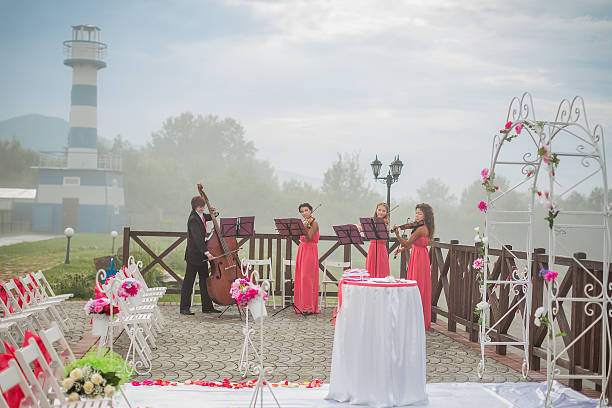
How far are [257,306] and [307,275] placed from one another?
13.3 ft

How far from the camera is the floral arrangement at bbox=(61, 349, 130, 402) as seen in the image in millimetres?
3174

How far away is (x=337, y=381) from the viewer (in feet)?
16.0

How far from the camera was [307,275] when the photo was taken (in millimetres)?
9164

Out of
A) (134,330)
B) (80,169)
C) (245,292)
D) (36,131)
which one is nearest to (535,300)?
(245,292)

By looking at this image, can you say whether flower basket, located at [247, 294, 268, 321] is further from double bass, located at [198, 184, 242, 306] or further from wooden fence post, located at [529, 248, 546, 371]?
double bass, located at [198, 184, 242, 306]

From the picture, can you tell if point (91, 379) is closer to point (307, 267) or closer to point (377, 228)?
point (377, 228)

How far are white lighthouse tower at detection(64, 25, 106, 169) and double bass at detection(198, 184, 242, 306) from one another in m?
24.8

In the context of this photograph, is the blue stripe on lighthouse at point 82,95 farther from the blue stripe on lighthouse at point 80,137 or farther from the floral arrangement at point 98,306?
the floral arrangement at point 98,306

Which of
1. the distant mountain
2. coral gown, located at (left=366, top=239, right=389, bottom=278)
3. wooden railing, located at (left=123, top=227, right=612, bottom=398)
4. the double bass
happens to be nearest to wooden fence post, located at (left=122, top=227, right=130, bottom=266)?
wooden railing, located at (left=123, top=227, right=612, bottom=398)

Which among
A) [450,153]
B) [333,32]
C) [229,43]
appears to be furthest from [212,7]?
[450,153]

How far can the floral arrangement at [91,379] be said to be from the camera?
317 centimetres

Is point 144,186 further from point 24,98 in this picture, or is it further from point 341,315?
point 341,315

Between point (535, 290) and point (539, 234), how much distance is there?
34583mm

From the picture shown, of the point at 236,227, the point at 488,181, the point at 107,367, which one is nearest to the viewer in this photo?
the point at 107,367
